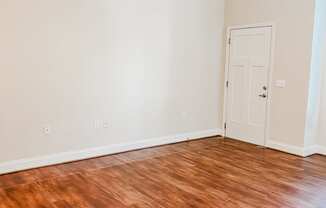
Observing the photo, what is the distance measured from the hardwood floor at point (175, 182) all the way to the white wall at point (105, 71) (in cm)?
52

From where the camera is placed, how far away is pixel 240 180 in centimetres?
395

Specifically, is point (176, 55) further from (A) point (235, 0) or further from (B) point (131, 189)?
(B) point (131, 189)

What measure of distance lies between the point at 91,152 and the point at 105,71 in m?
1.29

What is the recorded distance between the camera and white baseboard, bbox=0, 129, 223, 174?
4137mm

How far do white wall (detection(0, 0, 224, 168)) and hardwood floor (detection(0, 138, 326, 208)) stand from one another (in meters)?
0.52

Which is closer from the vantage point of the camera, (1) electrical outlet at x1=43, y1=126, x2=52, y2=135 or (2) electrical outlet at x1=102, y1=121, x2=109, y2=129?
(1) electrical outlet at x1=43, y1=126, x2=52, y2=135

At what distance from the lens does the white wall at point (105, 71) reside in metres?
4.07

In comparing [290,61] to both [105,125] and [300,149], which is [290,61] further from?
[105,125]

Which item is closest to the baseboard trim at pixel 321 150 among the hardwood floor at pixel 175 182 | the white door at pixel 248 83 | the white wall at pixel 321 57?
the white wall at pixel 321 57

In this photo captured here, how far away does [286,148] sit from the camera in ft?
17.1

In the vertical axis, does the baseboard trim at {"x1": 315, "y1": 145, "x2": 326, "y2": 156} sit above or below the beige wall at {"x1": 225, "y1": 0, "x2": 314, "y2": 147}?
below

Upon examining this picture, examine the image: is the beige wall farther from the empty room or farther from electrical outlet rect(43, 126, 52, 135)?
electrical outlet rect(43, 126, 52, 135)

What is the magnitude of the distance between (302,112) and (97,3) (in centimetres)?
367

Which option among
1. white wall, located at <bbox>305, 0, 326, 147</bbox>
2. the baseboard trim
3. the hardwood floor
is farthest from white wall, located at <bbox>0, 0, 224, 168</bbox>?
the baseboard trim
